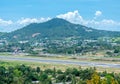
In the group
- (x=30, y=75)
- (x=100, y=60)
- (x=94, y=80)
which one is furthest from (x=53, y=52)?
(x=94, y=80)

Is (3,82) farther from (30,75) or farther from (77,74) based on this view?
(77,74)

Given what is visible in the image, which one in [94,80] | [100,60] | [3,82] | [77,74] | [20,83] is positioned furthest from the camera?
[100,60]

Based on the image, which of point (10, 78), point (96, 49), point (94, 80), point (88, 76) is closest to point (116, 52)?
point (96, 49)

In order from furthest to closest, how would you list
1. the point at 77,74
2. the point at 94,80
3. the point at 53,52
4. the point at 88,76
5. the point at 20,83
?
the point at 53,52
the point at 77,74
the point at 88,76
the point at 20,83
the point at 94,80

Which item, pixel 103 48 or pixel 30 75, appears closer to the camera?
pixel 30 75

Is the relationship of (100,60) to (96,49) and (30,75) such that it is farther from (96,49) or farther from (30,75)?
(30,75)

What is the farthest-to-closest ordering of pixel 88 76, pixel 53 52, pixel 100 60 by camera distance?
pixel 53 52, pixel 100 60, pixel 88 76

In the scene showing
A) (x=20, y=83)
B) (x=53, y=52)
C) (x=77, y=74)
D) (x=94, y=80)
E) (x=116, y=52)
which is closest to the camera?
(x=94, y=80)

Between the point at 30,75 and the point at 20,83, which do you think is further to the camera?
the point at 30,75
